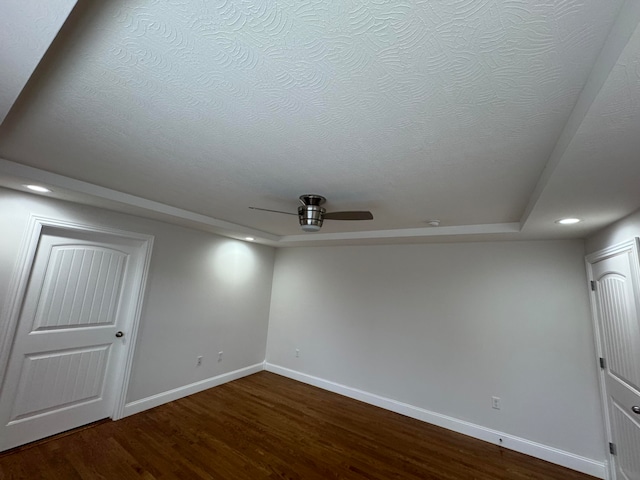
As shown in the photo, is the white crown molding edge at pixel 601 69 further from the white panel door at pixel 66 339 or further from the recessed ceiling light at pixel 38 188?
the white panel door at pixel 66 339

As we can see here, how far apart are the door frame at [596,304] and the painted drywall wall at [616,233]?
0.14ft

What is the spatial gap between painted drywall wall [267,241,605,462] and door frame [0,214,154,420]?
8.00 ft

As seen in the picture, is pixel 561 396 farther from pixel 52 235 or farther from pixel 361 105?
pixel 52 235

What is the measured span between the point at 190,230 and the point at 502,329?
428 centimetres

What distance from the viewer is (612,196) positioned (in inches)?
68.4

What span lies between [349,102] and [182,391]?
4209mm

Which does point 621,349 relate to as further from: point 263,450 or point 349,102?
point 263,450

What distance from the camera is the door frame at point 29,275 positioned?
2439 millimetres

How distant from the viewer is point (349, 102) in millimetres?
1210

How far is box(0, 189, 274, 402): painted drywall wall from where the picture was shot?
259cm

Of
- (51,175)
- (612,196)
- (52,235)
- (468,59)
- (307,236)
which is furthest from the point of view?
(307,236)

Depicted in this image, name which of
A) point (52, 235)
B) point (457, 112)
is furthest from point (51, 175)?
point (457, 112)

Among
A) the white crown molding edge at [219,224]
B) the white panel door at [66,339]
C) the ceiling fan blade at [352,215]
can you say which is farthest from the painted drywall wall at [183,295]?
the ceiling fan blade at [352,215]

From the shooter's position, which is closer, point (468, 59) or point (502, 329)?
point (468, 59)
